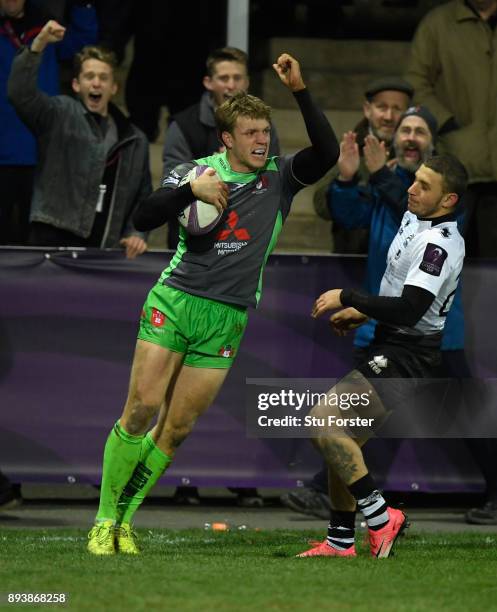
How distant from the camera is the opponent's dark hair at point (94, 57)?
34.1ft

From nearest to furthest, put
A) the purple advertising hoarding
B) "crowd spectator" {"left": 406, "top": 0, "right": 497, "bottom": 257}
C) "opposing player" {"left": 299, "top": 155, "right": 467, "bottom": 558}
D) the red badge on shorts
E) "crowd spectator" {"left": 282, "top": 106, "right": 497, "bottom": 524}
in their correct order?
"opposing player" {"left": 299, "top": 155, "right": 467, "bottom": 558}
the red badge on shorts
"crowd spectator" {"left": 282, "top": 106, "right": 497, "bottom": 524}
the purple advertising hoarding
"crowd spectator" {"left": 406, "top": 0, "right": 497, "bottom": 257}

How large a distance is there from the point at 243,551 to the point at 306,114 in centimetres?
227

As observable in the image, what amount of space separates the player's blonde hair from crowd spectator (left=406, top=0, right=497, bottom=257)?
3389 mm

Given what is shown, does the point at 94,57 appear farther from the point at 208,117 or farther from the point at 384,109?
the point at 384,109

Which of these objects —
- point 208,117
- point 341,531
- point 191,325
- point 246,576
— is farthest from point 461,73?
point 246,576

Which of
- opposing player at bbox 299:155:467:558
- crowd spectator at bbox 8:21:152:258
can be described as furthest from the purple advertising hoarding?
opposing player at bbox 299:155:467:558

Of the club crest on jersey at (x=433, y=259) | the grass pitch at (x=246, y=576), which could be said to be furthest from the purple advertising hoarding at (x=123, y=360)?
the club crest on jersey at (x=433, y=259)

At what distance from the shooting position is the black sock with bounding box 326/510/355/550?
8156mm

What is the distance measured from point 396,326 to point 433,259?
479 millimetres

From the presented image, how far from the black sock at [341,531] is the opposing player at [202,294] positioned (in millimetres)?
890

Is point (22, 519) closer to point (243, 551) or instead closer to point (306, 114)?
point (243, 551)

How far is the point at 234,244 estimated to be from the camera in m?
8.06

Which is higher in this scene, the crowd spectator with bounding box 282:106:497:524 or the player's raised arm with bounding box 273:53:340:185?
the player's raised arm with bounding box 273:53:340:185

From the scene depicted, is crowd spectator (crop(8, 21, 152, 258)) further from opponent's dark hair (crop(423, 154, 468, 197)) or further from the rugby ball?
opponent's dark hair (crop(423, 154, 468, 197))
